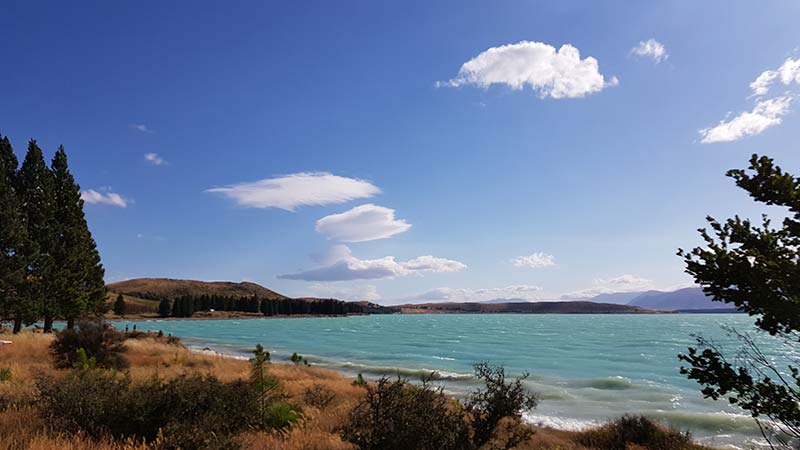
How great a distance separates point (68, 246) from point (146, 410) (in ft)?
121

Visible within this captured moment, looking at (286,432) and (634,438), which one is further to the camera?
(634,438)

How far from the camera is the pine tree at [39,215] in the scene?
33969 millimetres

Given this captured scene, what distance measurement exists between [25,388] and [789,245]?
47.3 feet

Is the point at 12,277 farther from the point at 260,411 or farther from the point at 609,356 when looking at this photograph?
the point at 609,356

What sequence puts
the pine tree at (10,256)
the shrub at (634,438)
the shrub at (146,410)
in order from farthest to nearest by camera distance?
the pine tree at (10,256) < the shrub at (634,438) < the shrub at (146,410)

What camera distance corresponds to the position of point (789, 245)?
5.54m

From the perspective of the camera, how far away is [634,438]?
42.6 ft

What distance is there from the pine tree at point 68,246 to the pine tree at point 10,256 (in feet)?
14.1

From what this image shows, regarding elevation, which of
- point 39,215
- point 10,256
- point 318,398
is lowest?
A: point 318,398

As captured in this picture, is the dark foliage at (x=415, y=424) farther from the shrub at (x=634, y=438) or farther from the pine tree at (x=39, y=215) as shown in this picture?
the pine tree at (x=39, y=215)

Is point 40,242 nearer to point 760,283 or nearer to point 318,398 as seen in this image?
point 318,398

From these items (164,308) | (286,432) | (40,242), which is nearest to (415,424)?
(286,432)

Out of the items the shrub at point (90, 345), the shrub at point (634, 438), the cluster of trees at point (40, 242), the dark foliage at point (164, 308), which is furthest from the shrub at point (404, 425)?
the dark foliage at point (164, 308)

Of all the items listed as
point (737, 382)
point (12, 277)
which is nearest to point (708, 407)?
point (737, 382)
